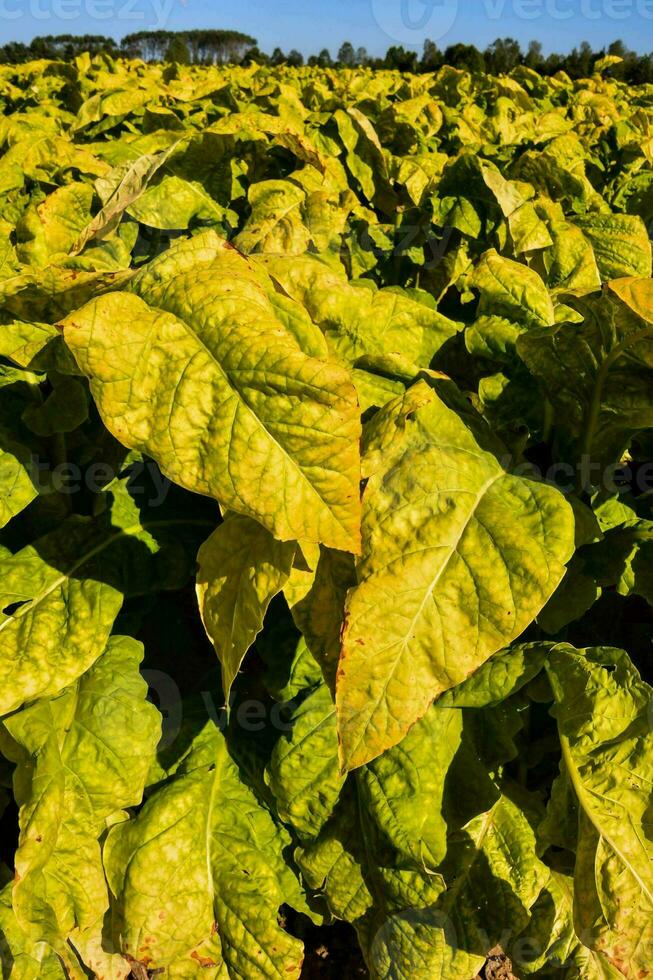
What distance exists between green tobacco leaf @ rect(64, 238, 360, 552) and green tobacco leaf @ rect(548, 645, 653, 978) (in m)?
0.74

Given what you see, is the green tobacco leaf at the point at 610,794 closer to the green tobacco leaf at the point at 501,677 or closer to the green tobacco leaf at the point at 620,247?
the green tobacco leaf at the point at 501,677

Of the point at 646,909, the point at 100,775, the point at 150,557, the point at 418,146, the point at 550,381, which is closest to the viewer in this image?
the point at 646,909

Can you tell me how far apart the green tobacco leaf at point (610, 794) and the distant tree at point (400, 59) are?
61.3 feet

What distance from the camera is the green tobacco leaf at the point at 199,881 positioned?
1962mm

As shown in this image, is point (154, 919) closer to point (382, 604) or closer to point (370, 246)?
point (382, 604)

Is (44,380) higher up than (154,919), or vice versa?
(44,380)

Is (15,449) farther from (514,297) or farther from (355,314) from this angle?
(514,297)

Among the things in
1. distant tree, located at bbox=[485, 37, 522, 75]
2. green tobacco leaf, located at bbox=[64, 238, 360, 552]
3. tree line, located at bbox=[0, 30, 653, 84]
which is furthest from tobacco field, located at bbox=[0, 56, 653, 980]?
distant tree, located at bbox=[485, 37, 522, 75]

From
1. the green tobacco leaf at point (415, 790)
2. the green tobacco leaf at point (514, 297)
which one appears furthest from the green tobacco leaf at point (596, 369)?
the green tobacco leaf at point (415, 790)

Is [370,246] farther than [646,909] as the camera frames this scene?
Yes

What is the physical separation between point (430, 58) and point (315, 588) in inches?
755

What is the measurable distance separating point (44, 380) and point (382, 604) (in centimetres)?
130

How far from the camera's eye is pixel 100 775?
1875 millimetres

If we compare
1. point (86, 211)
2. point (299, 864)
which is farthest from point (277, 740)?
point (86, 211)
